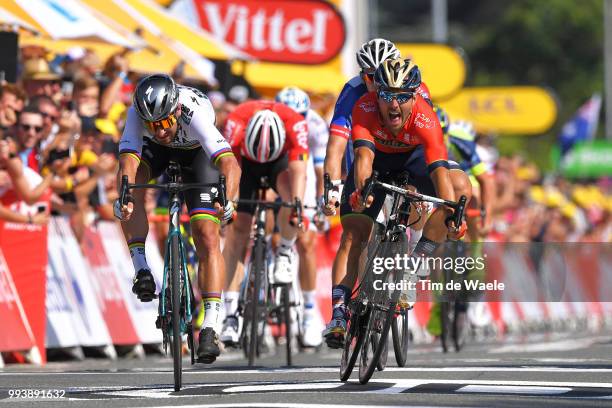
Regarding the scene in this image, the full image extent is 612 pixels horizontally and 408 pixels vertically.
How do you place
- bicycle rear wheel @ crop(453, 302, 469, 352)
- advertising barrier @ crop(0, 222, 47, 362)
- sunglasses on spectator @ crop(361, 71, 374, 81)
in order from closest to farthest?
1. sunglasses on spectator @ crop(361, 71, 374, 81)
2. advertising barrier @ crop(0, 222, 47, 362)
3. bicycle rear wheel @ crop(453, 302, 469, 352)

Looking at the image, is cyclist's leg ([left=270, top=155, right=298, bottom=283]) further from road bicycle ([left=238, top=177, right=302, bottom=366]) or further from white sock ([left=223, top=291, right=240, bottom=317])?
white sock ([left=223, top=291, right=240, bottom=317])

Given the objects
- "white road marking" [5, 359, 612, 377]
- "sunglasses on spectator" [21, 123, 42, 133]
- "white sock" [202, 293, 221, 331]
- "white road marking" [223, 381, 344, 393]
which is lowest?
"white road marking" [223, 381, 344, 393]

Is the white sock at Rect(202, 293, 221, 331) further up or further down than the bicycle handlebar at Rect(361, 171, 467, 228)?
further down

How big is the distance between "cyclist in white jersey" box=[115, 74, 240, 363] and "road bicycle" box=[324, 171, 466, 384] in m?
0.80

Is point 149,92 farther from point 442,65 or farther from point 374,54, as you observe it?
point 442,65

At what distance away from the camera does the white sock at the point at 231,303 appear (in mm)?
14992

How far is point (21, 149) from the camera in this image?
16.2 metres

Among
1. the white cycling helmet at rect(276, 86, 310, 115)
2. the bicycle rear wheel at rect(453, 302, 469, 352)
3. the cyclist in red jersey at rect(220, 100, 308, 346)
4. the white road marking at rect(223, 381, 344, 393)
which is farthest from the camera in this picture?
the bicycle rear wheel at rect(453, 302, 469, 352)

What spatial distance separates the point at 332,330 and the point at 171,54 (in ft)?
32.9

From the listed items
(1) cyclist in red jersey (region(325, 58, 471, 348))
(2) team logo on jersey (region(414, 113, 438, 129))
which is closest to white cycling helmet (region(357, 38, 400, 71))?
(1) cyclist in red jersey (region(325, 58, 471, 348))

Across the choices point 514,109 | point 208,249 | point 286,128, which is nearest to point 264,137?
point 286,128

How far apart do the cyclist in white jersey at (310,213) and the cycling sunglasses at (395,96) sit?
4136 mm

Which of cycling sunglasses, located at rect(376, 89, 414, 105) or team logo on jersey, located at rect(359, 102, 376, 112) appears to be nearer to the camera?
cycling sunglasses, located at rect(376, 89, 414, 105)

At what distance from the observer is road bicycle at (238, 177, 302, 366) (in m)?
15.0
